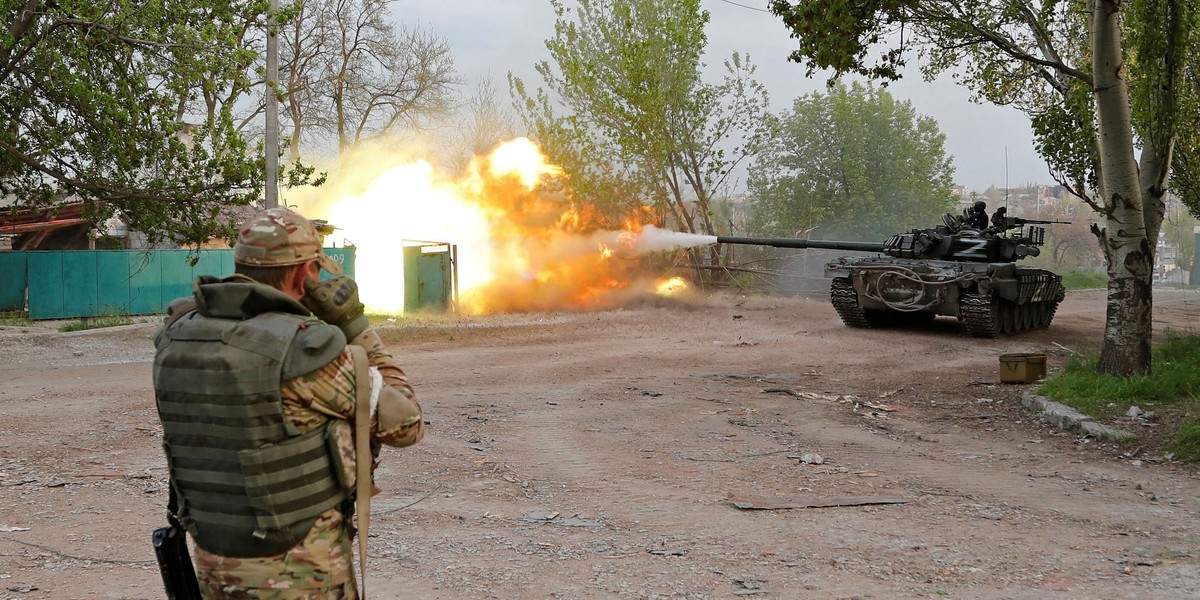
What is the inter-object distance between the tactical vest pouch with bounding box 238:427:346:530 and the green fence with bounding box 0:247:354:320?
61.3ft

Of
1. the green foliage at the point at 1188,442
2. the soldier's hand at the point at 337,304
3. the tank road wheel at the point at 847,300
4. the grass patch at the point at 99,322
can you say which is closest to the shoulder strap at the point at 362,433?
the soldier's hand at the point at 337,304

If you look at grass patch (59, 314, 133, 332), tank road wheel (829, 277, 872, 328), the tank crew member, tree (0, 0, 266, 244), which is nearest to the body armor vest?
tree (0, 0, 266, 244)

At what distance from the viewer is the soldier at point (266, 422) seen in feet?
8.75

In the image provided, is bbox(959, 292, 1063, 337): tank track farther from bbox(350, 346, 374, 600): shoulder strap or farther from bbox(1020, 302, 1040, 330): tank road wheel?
bbox(350, 346, 374, 600): shoulder strap

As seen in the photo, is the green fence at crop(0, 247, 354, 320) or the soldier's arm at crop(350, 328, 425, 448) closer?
the soldier's arm at crop(350, 328, 425, 448)

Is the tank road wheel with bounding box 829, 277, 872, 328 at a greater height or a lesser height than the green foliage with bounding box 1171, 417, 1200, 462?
greater

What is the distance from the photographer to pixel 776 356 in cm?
1473

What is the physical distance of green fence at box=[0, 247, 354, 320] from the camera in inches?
800

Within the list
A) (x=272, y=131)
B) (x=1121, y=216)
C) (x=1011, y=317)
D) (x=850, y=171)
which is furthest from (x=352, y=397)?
(x=850, y=171)

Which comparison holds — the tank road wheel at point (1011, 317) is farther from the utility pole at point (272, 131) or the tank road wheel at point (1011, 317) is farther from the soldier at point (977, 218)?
the utility pole at point (272, 131)

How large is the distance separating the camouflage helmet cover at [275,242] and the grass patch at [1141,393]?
7897mm

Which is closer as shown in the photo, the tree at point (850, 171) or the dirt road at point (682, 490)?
the dirt road at point (682, 490)

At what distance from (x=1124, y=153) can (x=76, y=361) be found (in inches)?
554

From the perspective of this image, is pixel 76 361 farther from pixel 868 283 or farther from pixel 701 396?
pixel 868 283
